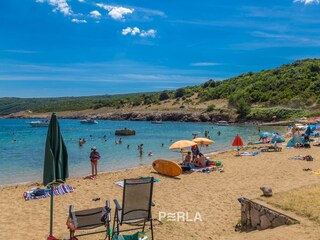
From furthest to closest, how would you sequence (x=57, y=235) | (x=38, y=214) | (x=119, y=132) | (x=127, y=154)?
1. (x=119, y=132)
2. (x=127, y=154)
3. (x=38, y=214)
4. (x=57, y=235)

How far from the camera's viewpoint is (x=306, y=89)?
256 ft

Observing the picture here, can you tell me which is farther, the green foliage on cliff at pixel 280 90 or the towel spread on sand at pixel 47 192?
the green foliage on cliff at pixel 280 90

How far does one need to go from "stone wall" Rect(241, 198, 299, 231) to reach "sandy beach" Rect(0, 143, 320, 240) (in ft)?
0.67

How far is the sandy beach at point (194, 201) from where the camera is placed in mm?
7090

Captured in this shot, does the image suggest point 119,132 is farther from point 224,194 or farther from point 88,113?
point 88,113

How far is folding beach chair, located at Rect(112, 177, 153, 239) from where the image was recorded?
245 inches

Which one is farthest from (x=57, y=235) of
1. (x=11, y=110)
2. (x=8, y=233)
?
(x=11, y=110)

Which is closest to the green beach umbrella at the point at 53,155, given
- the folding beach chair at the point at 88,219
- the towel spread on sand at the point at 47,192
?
the folding beach chair at the point at 88,219

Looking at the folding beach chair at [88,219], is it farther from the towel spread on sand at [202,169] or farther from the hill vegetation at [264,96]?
the hill vegetation at [264,96]

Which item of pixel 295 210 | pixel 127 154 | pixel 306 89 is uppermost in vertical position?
pixel 306 89

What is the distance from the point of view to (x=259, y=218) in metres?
6.90

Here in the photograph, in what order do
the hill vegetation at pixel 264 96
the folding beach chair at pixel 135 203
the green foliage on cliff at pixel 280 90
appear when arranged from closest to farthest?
the folding beach chair at pixel 135 203 → the hill vegetation at pixel 264 96 → the green foliage on cliff at pixel 280 90

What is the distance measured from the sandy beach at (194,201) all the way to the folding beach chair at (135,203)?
0.97m

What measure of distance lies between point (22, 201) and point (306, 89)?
7881 cm
